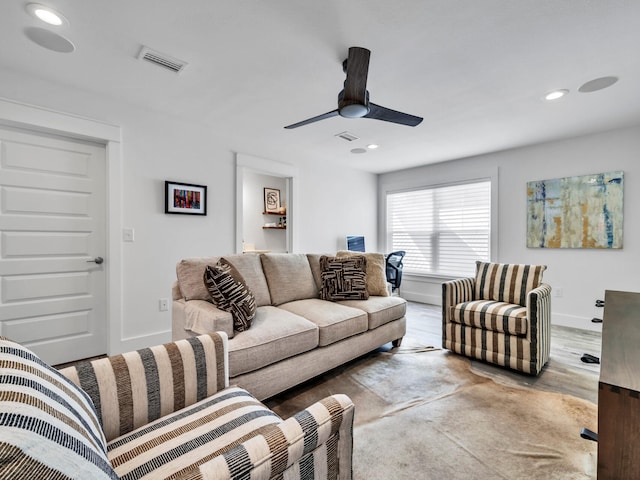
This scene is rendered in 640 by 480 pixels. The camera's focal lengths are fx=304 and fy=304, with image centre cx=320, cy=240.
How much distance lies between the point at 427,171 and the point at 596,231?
2.37m

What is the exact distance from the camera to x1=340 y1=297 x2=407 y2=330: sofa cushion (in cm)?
266

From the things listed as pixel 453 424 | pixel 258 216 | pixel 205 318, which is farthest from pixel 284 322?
pixel 258 216

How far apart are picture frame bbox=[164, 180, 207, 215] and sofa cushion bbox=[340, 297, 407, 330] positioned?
1.89 meters

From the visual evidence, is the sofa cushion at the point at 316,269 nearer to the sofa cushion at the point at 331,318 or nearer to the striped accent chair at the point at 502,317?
the sofa cushion at the point at 331,318

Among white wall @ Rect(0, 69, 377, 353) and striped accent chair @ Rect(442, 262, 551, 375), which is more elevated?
white wall @ Rect(0, 69, 377, 353)

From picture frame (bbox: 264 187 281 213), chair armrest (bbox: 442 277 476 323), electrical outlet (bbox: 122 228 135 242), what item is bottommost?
chair armrest (bbox: 442 277 476 323)

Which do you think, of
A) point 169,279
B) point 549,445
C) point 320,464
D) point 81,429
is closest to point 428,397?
point 549,445

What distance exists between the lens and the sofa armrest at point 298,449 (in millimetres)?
682

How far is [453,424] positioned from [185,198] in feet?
10.1

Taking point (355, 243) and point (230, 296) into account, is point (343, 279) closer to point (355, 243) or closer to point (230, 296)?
point (230, 296)

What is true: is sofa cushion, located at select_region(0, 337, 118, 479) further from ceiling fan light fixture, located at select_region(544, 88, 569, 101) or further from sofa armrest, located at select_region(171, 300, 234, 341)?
ceiling fan light fixture, located at select_region(544, 88, 569, 101)

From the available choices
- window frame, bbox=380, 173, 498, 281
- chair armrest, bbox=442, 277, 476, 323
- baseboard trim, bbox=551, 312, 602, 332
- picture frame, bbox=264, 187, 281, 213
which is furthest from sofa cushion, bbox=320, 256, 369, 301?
picture frame, bbox=264, 187, 281, 213

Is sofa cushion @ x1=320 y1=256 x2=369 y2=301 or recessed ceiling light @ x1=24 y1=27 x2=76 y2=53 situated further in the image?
sofa cushion @ x1=320 y1=256 x2=369 y2=301

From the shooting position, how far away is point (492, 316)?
2566mm
